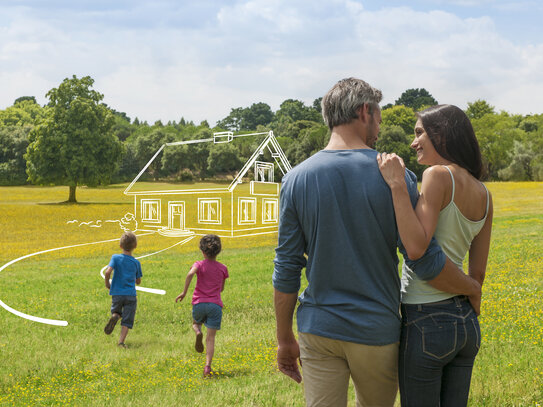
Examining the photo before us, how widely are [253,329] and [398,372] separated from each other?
7.20m

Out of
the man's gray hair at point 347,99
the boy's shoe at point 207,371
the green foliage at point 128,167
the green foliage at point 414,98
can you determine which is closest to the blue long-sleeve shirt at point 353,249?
the man's gray hair at point 347,99

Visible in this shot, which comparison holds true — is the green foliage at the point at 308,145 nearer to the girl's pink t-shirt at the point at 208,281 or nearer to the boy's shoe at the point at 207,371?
the girl's pink t-shirt at the point at 208,281

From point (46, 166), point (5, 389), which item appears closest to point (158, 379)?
point (5, 389)

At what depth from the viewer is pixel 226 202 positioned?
3034 centimetres

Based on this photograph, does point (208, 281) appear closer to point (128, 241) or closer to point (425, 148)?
point (128, 241)

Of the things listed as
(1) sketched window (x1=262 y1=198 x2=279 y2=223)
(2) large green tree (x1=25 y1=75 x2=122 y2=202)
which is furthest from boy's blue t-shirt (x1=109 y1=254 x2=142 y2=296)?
(2) large green tree (x1=25 y1=75 x2=122 y2=202)

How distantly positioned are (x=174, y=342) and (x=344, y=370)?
676cm

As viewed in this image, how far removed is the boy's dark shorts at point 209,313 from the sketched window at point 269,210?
2207 cm

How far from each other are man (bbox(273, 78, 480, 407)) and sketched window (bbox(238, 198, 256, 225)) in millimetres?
26282

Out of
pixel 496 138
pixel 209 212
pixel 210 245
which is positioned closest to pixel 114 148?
pixel 209 212

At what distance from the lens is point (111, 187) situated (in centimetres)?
5069

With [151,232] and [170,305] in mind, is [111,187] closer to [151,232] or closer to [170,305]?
[151,232]

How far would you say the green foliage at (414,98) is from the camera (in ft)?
412

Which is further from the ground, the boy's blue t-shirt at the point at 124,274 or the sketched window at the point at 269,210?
the boy's blue t-shirt at the point at 124,274
